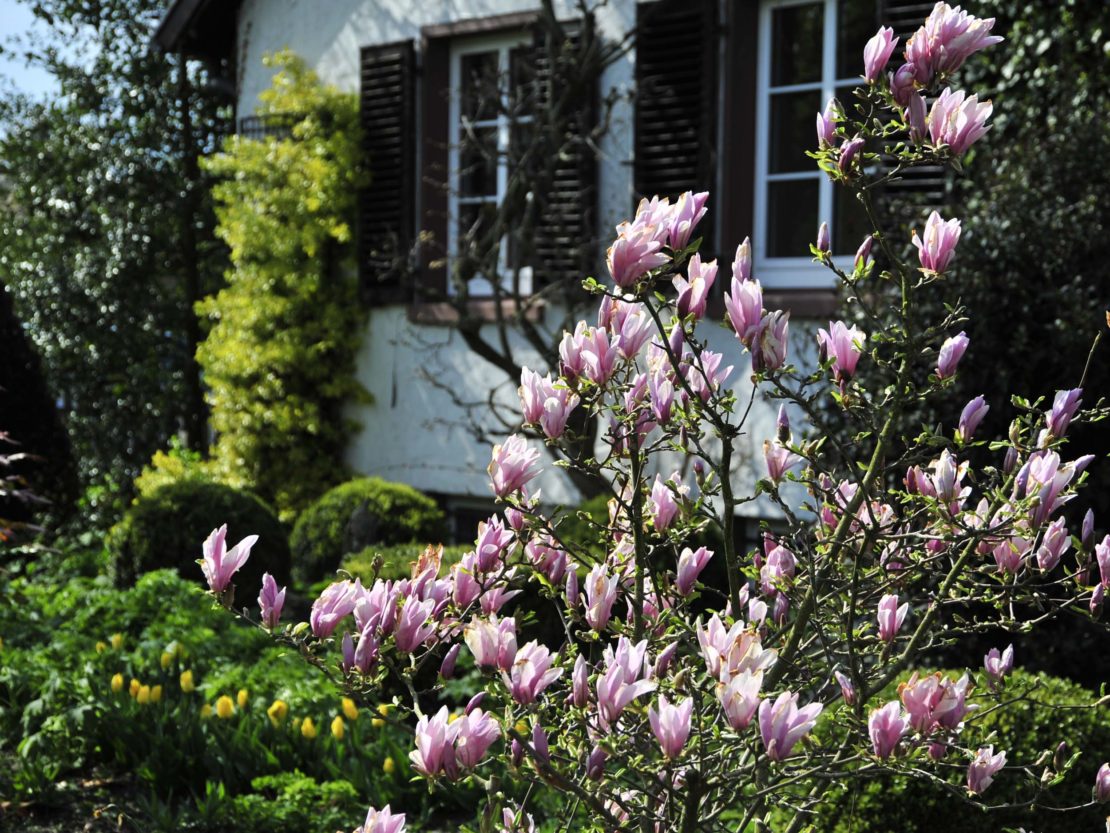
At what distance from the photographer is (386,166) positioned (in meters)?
10.8

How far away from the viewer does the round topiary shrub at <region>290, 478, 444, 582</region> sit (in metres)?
8.44

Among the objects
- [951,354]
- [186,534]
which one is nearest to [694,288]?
[951,354]

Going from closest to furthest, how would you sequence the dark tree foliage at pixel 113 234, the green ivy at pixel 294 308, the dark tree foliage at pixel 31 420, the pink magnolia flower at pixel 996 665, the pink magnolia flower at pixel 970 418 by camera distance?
the pink magnolia flower at pixel 970 418, the pink magnolia flower at pixel 996 665, the dark tree foliage at pixel 31 420, the green ivy at pixel 294 308, the dark tree foliage at pixel 113 234

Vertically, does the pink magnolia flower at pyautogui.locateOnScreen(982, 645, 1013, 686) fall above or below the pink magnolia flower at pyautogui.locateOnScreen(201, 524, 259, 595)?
below

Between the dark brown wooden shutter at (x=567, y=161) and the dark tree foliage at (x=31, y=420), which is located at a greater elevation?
the dark brown wooden shutter at (x=567, y=161)

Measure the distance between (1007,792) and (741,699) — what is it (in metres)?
2.39

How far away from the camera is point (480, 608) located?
2.70 meters

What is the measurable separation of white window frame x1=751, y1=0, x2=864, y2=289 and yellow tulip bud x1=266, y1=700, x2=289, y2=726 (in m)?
4.66

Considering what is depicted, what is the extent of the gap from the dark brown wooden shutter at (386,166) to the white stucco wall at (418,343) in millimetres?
207

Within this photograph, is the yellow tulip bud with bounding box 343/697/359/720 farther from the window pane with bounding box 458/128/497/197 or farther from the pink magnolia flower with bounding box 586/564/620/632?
the window pane with bounding box 458/128/497/197

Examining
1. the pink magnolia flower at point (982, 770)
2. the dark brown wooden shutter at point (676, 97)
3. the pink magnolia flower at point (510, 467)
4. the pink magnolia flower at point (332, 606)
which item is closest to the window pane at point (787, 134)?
the dark brown wooden shutter at point (676, 97)

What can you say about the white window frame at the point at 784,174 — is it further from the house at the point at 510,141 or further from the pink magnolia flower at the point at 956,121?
the pink magnolia flower at the point at 956,121

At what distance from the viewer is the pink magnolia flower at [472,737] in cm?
208

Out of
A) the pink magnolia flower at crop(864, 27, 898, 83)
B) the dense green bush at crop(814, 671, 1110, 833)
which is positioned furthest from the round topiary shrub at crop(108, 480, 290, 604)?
the pink magnolia flower at crop(864, 27, 898, 83)
